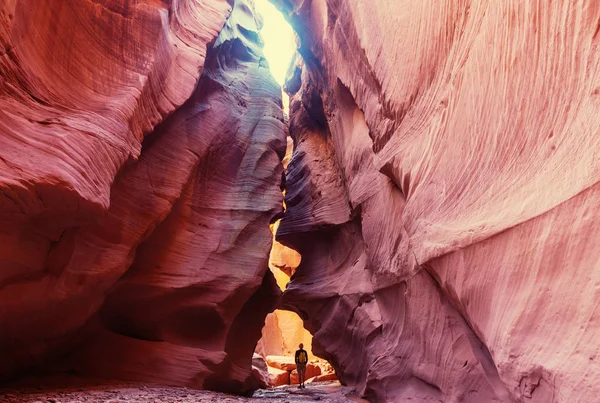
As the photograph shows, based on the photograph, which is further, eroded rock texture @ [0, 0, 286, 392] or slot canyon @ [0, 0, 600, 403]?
eroded rock texture @ [0, 0, 286, 392]

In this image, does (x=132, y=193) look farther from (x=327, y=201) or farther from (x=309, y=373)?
(x=309, y=373)

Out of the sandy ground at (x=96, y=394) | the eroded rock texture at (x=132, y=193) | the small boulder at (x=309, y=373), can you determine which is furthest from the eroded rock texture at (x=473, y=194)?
the small boulder at (x=309, y=373)

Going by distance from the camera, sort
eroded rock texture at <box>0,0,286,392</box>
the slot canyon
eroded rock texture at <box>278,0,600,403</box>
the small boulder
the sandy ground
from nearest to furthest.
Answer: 1. eroded rock texture at <box>278,0,600,403</box>
2. the slot canyon
3. the sandy ground
4. eroded rock texture at <box>0,0,286,392</box>
5. the small boulder

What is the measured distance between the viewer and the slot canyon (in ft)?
11.3

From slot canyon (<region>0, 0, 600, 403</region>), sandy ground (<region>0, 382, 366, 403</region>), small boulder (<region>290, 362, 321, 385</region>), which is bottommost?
sandy ground (<region>0, 382, 366, 403</region>)

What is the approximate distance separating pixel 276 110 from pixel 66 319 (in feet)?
23.9

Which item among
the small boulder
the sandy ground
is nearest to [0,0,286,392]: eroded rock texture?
the sandy ground

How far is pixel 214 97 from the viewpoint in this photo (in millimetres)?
9828

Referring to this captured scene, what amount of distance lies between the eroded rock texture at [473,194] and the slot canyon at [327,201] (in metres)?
0.02

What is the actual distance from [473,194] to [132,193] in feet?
16.1

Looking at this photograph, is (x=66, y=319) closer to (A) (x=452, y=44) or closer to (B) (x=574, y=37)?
(A) (x=452, y=44)

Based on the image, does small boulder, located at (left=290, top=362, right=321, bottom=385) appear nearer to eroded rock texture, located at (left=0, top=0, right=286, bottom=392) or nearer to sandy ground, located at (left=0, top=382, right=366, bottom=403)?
eroded rock texture, located at (left=0, top=0, right=286, bottom=392)

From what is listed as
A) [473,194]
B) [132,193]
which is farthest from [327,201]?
[473,194]

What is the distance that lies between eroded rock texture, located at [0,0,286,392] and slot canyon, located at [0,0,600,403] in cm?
3
